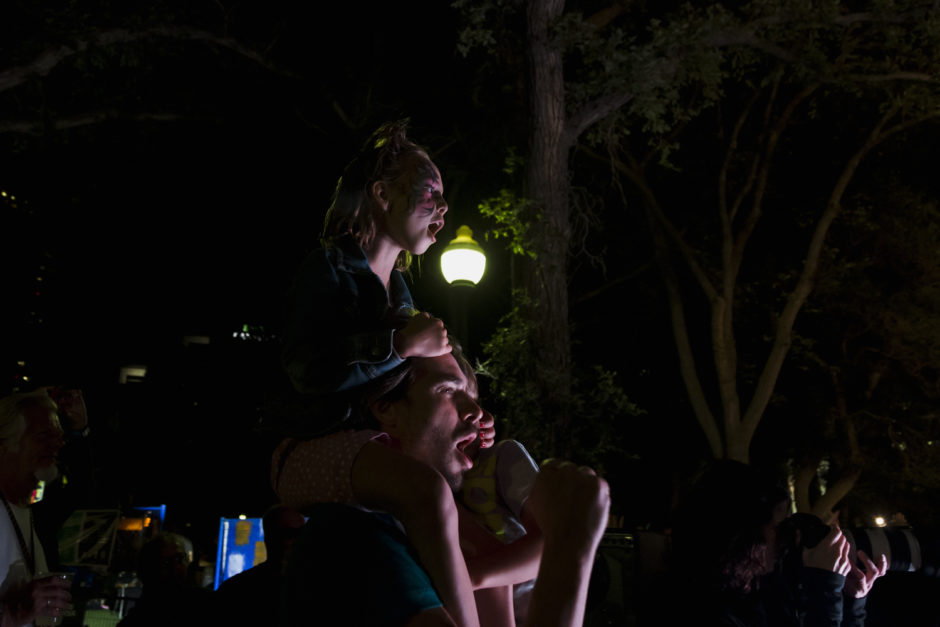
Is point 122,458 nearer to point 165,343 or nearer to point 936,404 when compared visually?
point 165,343

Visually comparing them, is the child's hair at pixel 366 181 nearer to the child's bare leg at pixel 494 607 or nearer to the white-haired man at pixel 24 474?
the child's bare leg at pixel 494 607

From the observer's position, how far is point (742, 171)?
14414mm

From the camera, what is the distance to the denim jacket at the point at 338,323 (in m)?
1.54

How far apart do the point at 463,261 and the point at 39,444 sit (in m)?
4.62

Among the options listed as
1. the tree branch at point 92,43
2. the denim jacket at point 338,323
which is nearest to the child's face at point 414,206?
the denim jacket at point 338,323

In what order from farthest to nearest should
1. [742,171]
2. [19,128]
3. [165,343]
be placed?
[165,343] < [742,171] < [19,128]

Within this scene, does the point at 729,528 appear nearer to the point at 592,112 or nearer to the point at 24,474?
the point at 24,474

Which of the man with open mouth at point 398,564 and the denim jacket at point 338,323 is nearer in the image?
the man with open mouth at point 398,564

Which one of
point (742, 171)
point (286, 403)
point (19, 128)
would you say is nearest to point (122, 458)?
point (19, 128)

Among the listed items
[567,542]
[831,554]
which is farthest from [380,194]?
[831,554]

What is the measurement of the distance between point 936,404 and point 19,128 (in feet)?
62.7

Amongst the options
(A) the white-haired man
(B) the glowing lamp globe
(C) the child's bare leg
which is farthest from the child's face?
(B) the glowing lamp globe

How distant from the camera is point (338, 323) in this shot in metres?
1.66

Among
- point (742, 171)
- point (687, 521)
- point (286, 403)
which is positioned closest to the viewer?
point (286, 403)
